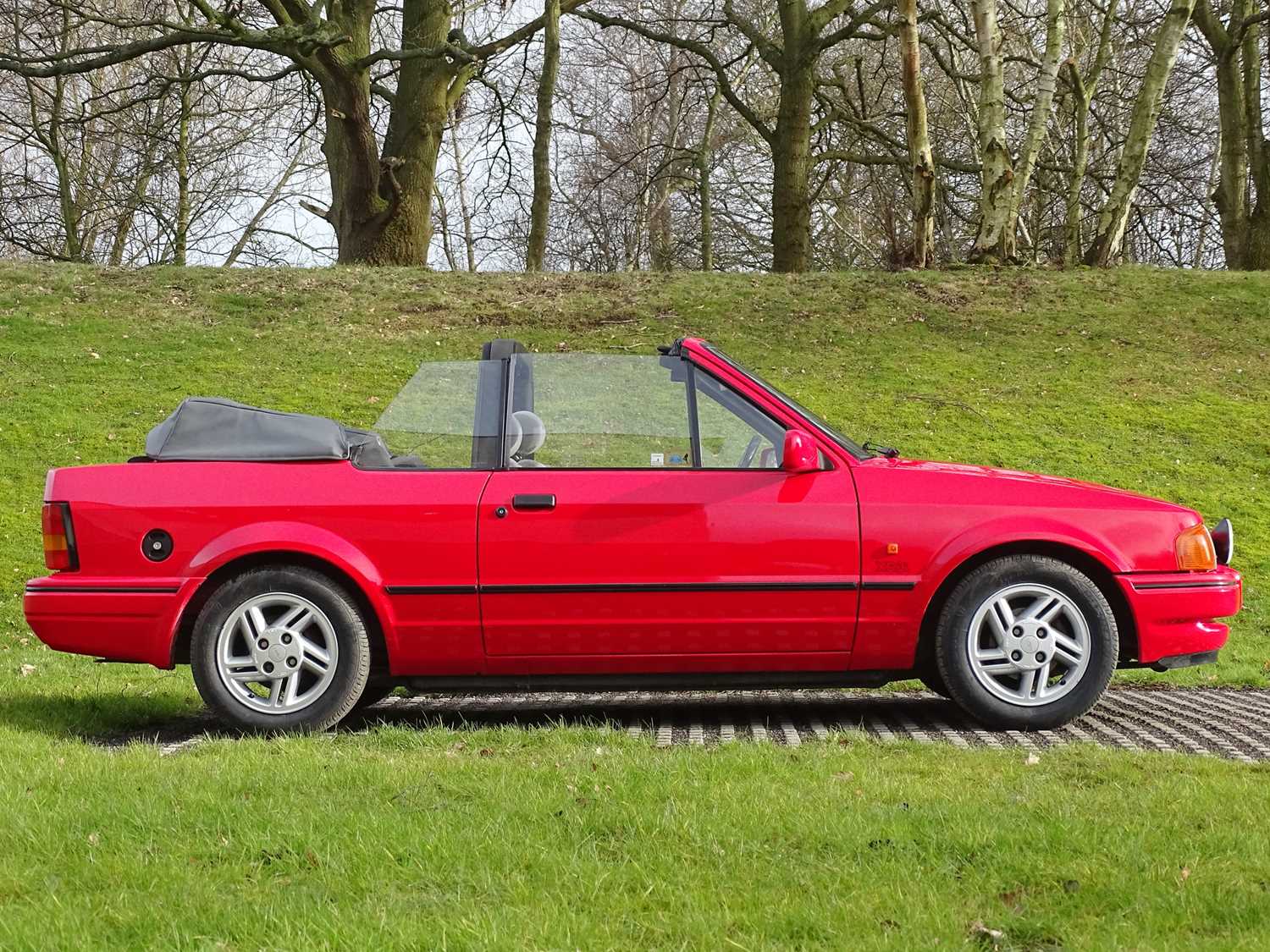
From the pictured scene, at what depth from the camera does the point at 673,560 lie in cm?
558

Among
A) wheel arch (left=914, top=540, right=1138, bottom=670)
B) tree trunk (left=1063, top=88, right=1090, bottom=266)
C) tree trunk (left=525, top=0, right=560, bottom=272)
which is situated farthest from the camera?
tree trunk (left=1063, top=88, right=1090, bottom=266)

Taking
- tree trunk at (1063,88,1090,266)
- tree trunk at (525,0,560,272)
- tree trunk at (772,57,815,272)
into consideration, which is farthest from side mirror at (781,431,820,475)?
tree trunk at (772,57,815,272)

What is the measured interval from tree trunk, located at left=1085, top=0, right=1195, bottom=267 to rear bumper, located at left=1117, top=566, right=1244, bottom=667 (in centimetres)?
1655

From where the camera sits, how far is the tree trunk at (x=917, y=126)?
19.4m

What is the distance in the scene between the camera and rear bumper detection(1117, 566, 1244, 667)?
18.6 ft

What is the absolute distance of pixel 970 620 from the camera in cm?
561

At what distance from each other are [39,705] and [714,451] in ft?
11.3

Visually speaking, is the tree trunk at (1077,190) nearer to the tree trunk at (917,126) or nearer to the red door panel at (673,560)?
the tree trunk at (917,126)

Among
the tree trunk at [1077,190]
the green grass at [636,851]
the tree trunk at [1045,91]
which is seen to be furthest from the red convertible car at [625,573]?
the tree trunk at [1077,190]

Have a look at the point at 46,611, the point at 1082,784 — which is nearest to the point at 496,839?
the point at 1082,784

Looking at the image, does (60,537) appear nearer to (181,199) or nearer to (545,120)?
(545,120)

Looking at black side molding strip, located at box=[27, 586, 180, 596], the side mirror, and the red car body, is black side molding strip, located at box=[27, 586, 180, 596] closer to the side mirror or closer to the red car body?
the red car body

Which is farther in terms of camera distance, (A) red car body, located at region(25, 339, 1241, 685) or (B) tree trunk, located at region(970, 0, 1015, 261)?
(B) tree trunk, located at region(970, 0, 1015, 261)

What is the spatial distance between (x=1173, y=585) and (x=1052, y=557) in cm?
53
